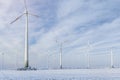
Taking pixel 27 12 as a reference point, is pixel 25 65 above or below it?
below

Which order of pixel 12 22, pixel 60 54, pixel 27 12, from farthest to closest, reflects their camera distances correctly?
pixel 60 54
pixel 27 12
pixel 12 22

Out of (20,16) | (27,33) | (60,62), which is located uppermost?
(20,16)

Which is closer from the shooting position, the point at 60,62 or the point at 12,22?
the point at 12,22

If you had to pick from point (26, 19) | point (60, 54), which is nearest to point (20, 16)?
point (26, 19)

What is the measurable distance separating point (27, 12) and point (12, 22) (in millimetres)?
10805

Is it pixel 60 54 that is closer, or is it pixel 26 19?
pixel 26 19

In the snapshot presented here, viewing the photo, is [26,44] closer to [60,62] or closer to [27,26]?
[27,26]

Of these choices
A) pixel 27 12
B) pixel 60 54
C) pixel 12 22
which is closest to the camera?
pixel 12 22

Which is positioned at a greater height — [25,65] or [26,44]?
[26,44]

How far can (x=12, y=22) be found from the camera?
117m

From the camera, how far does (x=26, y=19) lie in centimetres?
12262

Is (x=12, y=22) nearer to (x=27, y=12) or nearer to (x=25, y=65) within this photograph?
(x=27, y=12)

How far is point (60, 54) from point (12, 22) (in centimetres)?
5291

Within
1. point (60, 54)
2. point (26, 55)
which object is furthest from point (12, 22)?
point (60, 54)
